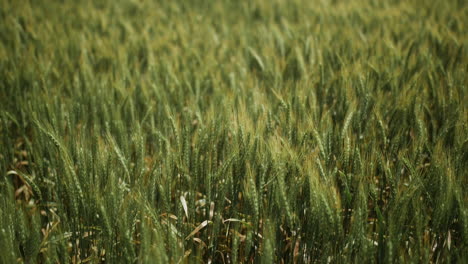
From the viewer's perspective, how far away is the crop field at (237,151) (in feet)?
3.43

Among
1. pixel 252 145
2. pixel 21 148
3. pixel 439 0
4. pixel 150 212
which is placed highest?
pixel 439 0

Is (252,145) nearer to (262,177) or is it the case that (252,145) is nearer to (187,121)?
(262,177)

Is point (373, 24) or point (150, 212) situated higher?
point (373, 24)

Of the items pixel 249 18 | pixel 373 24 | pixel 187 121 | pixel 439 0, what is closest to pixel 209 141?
pixel 187 121

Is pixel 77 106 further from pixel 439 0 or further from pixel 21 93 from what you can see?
pixel 439 0

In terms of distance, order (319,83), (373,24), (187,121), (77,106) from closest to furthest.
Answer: (187,121) → (77,106) → (319,83) → (373,24)

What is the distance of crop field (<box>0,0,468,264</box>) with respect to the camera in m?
1.04

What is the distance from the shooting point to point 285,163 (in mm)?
1161

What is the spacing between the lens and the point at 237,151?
1186 mm

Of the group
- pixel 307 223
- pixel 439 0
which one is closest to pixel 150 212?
pixel 307 223

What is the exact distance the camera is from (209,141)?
51.6 inches

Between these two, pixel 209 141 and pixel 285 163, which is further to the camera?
pixel 209 141

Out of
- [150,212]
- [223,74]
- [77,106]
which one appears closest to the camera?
[150,212]

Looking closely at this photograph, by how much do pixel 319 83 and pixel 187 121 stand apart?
Result: 0.90 meters
